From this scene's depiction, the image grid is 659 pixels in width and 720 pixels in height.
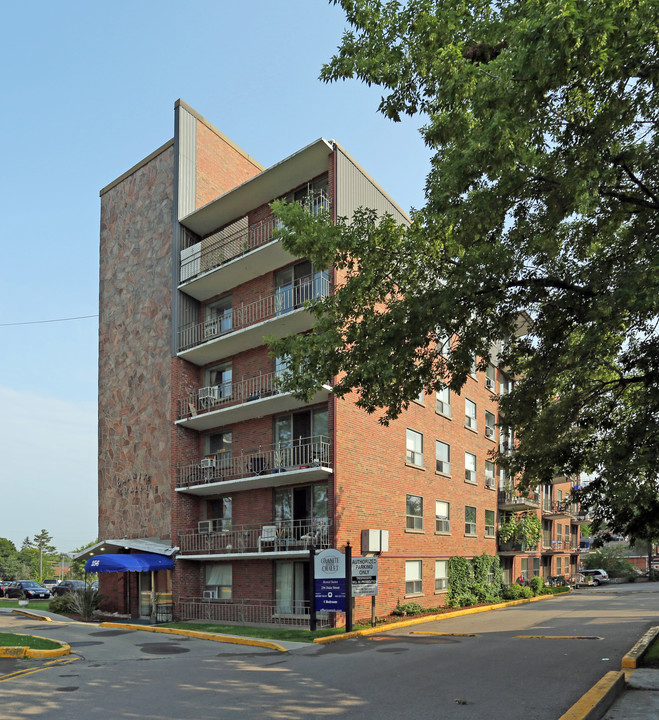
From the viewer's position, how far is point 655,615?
2462 cm

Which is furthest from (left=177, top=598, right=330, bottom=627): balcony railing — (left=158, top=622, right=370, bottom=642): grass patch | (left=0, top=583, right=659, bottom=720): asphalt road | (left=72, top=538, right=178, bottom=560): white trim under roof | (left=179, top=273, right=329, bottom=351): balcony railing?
(left=179, top=273, right=329, bottom=351): balcony railing

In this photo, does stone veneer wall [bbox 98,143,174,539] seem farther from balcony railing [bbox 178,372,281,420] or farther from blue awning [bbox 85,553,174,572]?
blue awning [bbox 85,553,174,572]

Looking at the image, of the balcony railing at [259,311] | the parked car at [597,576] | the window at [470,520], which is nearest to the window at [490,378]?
the window at [470,520]

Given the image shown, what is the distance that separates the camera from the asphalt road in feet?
32.8

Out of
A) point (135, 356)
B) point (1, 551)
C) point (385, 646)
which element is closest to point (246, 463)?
point (135, 356)

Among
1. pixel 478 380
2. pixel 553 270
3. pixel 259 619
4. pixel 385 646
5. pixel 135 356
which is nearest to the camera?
pixel 553 270

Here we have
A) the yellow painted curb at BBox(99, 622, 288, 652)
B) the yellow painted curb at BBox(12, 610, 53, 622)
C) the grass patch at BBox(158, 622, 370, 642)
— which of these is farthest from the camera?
the yellow painted curb at BBox(12, 610, 53, 622)

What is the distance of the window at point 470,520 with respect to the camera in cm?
3471

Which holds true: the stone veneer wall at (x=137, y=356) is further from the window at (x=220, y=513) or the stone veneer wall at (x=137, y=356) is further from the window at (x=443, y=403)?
the window at (x=443, y=403)

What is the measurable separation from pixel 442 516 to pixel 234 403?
1115 cm

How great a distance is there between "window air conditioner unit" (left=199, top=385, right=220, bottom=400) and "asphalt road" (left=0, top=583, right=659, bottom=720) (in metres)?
9.49

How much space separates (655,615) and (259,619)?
45.6 ft

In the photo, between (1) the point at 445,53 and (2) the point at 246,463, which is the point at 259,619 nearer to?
(2) the point at 246,463

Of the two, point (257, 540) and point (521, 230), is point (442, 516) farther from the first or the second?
point (521, 230)
